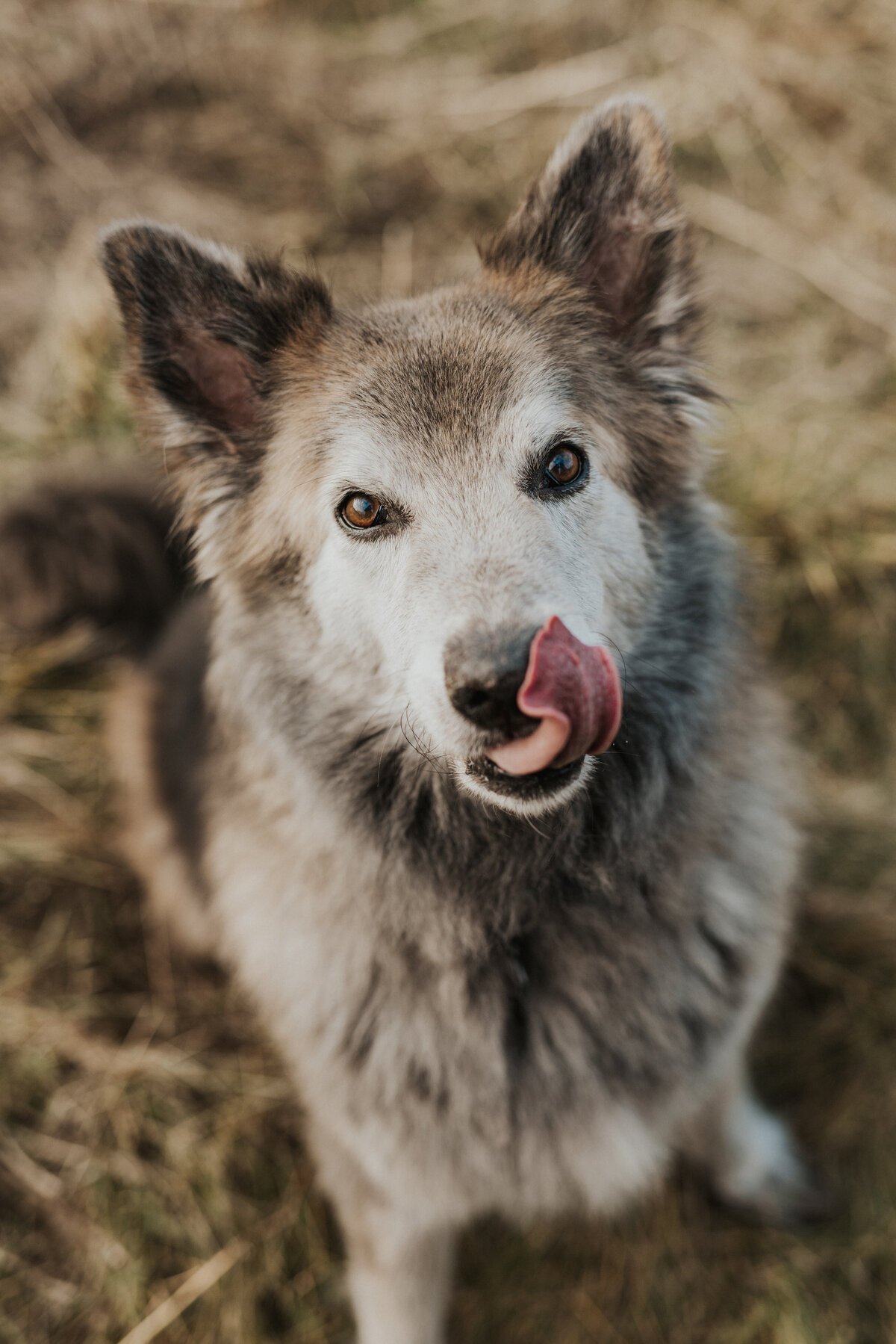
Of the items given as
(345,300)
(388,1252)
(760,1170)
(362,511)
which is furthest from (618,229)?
(760,1170)

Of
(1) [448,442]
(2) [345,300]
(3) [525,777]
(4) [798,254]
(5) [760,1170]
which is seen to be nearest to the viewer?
(3) [525,777]

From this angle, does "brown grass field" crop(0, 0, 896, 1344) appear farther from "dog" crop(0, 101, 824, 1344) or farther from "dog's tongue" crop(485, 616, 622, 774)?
"dog's tongue" crop(485, 616, 622, 774)

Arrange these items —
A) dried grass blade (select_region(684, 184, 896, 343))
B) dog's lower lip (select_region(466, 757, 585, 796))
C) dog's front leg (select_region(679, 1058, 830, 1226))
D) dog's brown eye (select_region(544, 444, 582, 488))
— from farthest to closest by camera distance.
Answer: dried grass blade (select_region(684, 184, 896, 343)) → dog's front leg (select_region(679, 1058, 830, 1226)) → dog's brown eye (select_region(544, 444, 582, 488)) → dog's lower lip (select_region(466, 757, 585, 796))

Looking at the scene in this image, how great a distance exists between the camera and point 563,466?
2.00 metres

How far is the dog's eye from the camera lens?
1.99m

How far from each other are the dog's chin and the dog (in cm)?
8

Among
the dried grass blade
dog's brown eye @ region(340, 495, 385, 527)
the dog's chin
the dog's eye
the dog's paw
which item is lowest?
the dog's paw

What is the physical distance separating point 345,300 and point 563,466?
0.93 m

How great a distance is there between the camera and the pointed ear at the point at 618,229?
2.08 metres

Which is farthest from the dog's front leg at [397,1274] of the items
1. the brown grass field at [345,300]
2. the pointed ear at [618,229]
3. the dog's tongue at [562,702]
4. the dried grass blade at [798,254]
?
the dried grass blade at [798,254]

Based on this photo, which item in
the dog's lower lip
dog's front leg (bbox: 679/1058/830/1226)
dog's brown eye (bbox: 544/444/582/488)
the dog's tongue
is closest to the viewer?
the dog's tongue

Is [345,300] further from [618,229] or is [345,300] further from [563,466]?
[563,466]

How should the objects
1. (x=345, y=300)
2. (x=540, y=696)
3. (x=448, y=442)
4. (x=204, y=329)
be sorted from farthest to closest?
1. (x=345, y=300)
2. (x=204, y=329)
3. (x=448, y=442)
4. (x=540, y=696)

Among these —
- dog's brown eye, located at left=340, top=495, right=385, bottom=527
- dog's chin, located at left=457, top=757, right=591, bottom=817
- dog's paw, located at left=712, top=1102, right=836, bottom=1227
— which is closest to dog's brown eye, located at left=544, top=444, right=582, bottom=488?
dog's brown eye, located at left=340, top=495, right=385, bottom=527
